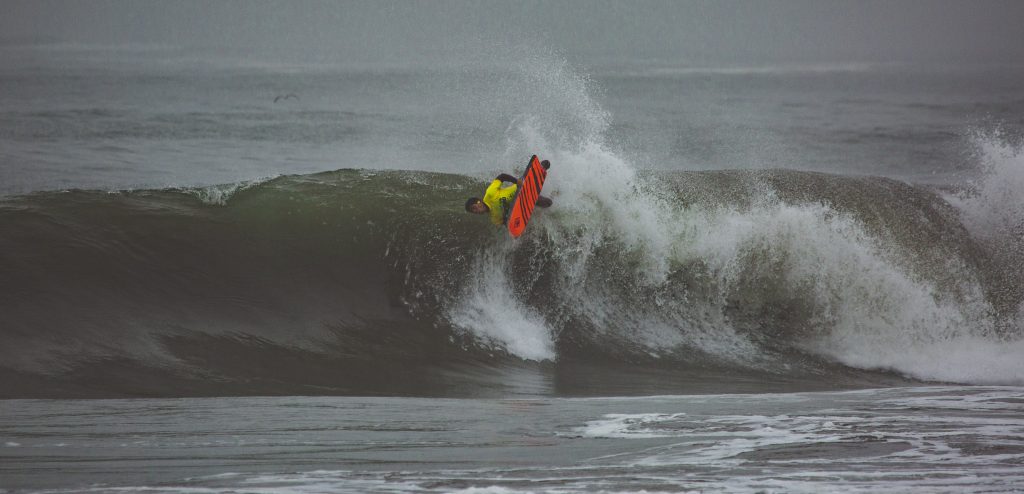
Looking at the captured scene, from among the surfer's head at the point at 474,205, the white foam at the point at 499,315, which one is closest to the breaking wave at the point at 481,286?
the white foam at the point at 499,315

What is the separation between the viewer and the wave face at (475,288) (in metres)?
7.70

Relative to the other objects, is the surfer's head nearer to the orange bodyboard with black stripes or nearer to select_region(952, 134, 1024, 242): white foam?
the orange bodyboard with black stripes

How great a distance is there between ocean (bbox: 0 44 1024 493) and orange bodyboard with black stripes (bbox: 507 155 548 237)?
418 millimetres

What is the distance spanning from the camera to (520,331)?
8984 mm

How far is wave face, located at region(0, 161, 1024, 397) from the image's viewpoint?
7.70 m

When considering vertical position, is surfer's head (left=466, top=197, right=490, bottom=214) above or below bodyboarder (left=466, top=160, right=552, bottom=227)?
below

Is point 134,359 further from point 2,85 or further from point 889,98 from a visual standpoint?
point 889,98

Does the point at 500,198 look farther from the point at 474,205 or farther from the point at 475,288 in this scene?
the point at 475,288

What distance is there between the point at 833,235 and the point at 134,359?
7369mm

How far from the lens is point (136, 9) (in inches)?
3570

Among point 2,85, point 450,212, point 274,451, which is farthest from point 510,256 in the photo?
point 2,85

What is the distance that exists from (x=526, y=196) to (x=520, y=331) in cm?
135

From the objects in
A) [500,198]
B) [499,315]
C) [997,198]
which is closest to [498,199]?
[500,198]

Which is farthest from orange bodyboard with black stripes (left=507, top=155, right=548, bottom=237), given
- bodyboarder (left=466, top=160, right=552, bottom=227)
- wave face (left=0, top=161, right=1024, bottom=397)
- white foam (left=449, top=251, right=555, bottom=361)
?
white foam (left=449, top=251, right=555, bottom=361)
